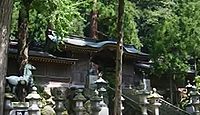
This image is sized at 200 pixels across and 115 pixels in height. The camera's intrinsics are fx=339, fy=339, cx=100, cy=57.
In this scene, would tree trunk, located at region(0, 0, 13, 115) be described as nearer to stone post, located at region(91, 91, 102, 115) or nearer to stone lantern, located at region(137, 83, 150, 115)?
stone post, located at region(91, 91, 102, 115)

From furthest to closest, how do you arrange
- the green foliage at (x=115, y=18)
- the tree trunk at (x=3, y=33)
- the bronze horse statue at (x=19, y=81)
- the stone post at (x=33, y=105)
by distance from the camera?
the green foliage at (x=115, y=18)
the bronze horse statue at (x=19, y=81)
the stone post at (x=33, y=105)
the tree trunk at (x=3, y=33)

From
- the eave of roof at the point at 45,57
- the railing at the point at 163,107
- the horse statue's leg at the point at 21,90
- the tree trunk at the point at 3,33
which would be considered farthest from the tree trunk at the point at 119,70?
the eave of roof at the point at 45,57

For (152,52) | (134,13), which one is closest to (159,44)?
(152,52)

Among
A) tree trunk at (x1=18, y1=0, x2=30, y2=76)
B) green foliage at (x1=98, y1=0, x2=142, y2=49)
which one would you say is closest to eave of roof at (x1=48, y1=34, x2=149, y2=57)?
green foliage at (x1=98, y1=0, x2=142, y2=49)

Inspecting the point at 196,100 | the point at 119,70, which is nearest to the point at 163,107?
the point at 196,100

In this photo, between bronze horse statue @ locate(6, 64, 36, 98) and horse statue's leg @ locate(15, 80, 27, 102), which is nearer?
bronze horse statue @ locate(6, 64, 36, 98)

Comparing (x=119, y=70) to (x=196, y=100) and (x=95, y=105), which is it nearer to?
(x=95, y=105)

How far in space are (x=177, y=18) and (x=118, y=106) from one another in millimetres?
11938

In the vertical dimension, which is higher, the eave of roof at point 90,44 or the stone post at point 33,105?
the eave of roof at point 90,44

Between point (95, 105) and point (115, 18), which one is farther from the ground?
point (115, 18)

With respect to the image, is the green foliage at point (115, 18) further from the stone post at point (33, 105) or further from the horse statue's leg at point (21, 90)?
the stone post at point (33, 105)

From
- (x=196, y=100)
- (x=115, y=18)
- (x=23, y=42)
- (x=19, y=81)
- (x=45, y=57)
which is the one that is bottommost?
(x=196, y=100)

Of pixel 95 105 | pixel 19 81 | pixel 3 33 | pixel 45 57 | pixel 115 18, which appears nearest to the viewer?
pixel 3 33

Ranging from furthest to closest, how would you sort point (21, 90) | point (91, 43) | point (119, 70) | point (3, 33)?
point (91, 43)
point (21, 90)
point (119, 70)
point (3, 33)
